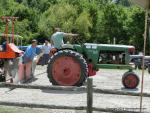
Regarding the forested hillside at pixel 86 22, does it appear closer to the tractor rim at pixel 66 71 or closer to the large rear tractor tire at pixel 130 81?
the large rear tractor tire at pixel 130 81

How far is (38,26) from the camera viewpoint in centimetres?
6372

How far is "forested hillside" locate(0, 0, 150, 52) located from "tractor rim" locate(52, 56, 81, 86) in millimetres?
35162

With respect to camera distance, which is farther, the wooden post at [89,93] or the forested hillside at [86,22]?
the forested hillside at [86,22]

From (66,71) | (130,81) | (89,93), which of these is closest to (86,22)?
(130,81)

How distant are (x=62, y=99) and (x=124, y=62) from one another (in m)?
4.53

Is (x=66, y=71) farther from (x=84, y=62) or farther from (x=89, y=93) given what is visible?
(x=89, y=93)

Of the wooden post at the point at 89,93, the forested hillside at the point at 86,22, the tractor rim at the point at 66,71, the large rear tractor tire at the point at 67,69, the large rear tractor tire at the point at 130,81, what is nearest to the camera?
the wooden post at the point at 89,93

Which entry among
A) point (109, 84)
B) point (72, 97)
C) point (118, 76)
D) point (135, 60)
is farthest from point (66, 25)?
point (72, 97)

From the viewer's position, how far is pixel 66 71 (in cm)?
1633

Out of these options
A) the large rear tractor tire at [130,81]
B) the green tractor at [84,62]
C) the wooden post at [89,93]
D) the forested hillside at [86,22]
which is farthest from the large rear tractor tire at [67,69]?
the forested hillside at [86,22]

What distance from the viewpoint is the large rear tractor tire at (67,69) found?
15.9m

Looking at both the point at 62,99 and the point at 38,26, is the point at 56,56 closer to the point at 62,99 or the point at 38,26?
the point at 62,99

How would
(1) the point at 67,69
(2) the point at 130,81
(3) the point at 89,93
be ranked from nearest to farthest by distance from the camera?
(3) the point at 89,93 → (1) the point at 67,69 → (2) the point at 130,81

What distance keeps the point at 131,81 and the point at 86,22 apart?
1649 inches
